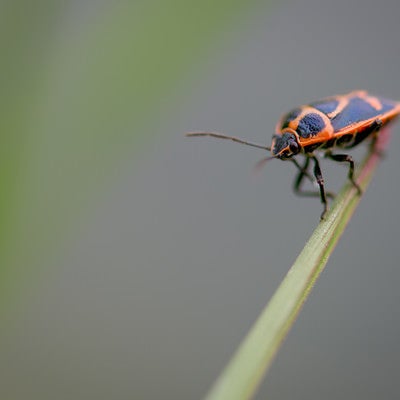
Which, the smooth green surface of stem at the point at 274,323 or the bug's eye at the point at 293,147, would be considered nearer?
the smooth green surface of stem at the point at 274,323

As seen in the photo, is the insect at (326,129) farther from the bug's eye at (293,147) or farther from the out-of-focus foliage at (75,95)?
the out-of-focus foliage at (75,95)

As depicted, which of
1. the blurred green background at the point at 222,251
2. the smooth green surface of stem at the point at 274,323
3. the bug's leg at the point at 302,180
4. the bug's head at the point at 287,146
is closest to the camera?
the smooth green surface of stem at the point at 274,323

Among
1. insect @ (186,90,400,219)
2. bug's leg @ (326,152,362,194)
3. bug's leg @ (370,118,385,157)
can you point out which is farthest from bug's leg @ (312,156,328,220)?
bug's leg @ (370,118,385,157)

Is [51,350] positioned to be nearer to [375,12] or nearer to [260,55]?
[260,55]

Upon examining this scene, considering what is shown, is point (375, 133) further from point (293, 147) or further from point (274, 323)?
point (274, 323)

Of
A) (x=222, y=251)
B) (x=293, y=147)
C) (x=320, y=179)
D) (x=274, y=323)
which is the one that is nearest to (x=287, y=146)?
(x=293, y=147)

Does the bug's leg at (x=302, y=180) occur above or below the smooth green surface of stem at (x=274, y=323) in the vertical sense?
above

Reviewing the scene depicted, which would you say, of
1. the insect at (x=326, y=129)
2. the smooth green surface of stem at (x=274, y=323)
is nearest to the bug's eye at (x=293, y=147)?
the insect at (x=326, y=129)
